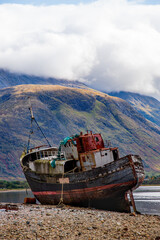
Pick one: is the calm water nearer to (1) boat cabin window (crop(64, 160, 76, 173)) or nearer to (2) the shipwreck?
(2) the shipwreck

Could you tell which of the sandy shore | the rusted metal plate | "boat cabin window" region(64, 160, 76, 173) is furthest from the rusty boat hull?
the sandy shore

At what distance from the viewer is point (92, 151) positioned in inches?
1857

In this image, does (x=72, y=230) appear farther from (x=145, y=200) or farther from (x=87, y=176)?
(x=145, y=200)

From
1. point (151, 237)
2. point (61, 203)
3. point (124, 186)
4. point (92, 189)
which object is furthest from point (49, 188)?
point (151, 237)

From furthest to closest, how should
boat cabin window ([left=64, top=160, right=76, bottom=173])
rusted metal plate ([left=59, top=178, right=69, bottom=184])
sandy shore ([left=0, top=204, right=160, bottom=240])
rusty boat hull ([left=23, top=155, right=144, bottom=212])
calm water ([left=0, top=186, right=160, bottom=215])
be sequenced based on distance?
calm water ([left=0, top=186, right=160, bottom=215]), boat cabin window ([left=64, top=160, right=76, bottom=173]), rusted metal plate ([left=59, top=178, right=69, bottom=184]), rusty boat hull ([left=23, top=155, right=144, bottom=212]), sandy shore ([left=0, top=204, right=160, bottom=240])

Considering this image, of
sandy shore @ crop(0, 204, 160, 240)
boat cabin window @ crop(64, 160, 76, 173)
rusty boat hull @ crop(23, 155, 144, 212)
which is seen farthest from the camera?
boat cabin window @ crop(64, 160, 76, 173)

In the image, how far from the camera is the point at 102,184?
4366 cm

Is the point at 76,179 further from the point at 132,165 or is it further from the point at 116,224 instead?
the point at 116,224

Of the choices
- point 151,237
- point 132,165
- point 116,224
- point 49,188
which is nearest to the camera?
point 151,237

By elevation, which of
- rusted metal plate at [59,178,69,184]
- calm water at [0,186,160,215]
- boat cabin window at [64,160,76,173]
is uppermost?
boat cabin window at [64,160,76,173]

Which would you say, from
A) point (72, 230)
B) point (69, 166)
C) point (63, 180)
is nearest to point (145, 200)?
point (69, 166)

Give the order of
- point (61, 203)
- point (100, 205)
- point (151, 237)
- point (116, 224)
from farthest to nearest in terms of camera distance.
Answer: point (61, 203) < point (100, 205) < point (116, 224) < point (151, 237)

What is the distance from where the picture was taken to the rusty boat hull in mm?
42156

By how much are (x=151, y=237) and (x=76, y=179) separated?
2466 cm
